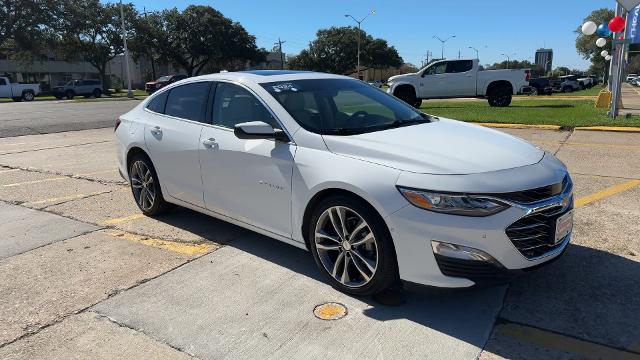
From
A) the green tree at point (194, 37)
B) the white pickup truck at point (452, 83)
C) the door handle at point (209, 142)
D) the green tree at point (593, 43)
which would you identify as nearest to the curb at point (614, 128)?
the white pickup truck at point (452, 83)

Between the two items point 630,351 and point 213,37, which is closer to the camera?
point 630,351

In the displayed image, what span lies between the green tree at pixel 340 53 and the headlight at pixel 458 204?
295 feet

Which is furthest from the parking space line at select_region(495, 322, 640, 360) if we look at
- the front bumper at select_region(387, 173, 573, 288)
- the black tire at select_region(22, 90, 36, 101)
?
the black tire at select_region(22, 90, 36, 101)

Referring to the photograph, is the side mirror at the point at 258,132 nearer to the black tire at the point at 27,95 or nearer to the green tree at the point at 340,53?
the black tire at the point at 27,95

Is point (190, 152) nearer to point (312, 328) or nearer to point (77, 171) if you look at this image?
point (312, 328)

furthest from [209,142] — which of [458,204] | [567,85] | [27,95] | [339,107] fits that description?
[567,85]

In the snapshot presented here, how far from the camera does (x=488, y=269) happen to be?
2996 mm

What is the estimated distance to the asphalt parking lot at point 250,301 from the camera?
2.97m

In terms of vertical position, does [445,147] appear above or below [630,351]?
above

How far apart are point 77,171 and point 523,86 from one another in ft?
55.9

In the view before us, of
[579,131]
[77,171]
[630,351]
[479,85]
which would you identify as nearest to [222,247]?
[630,351]

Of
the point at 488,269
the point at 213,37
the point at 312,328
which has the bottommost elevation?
the point at 312,328

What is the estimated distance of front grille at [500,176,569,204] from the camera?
3.02 metres

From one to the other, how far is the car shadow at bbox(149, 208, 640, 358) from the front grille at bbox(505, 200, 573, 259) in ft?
1.08
